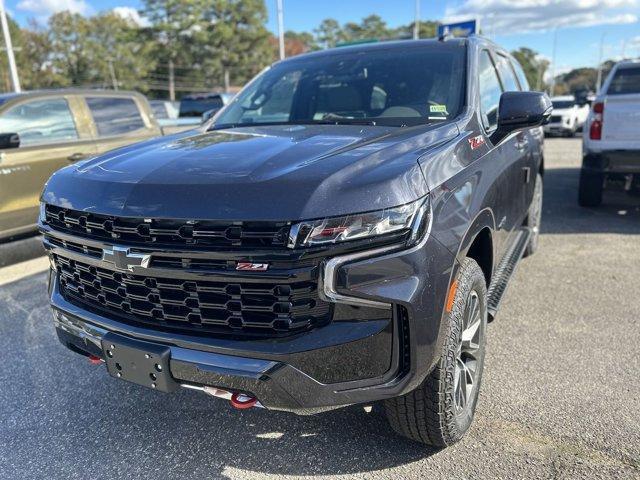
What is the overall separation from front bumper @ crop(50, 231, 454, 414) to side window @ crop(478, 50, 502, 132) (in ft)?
4.64

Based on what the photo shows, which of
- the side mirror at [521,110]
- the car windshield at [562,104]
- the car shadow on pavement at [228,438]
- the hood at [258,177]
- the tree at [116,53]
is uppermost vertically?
the tree at [116,53]

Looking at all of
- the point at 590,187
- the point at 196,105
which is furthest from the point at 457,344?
the point at 196,105

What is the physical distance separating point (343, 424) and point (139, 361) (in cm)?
113

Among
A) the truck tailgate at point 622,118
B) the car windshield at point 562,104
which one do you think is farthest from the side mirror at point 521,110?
the car windshield at point 562,104

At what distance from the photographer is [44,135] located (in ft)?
19.2

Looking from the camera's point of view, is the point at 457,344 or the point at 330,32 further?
the point at 330,32

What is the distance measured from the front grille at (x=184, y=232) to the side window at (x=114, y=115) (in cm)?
467

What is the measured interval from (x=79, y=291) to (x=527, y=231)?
12.4ft

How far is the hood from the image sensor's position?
1909 mm

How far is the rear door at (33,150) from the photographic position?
538cm

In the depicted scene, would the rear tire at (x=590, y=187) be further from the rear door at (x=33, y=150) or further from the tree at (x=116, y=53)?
the tree at (x=116, y=53)

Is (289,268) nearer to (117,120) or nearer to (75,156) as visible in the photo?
(75,156)

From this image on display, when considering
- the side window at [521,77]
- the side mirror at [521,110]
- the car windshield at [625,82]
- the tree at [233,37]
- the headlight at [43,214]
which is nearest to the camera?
the headlight at [43,214]

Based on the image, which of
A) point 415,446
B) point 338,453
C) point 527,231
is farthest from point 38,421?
point 527,231
